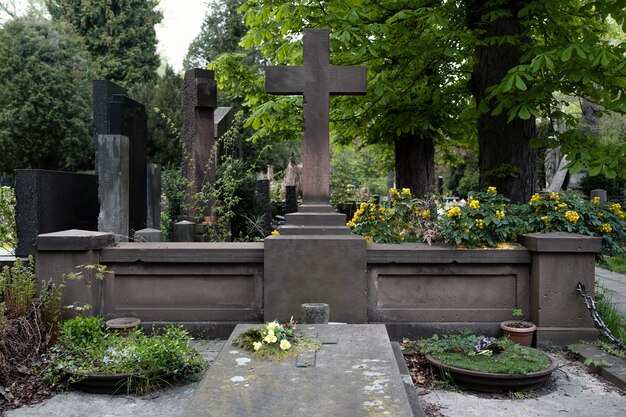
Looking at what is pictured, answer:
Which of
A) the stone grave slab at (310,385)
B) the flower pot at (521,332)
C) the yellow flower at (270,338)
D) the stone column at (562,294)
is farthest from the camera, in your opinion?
the stone column at (562,294)

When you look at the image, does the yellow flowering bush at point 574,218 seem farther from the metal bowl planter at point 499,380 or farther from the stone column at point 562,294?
the metal bowl planter at point 499,380

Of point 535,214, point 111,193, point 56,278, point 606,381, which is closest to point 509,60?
point 535,214

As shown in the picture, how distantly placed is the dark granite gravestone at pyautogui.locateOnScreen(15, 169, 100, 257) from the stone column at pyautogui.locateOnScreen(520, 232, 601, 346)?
5.91m

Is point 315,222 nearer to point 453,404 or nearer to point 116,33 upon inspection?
point 453,404

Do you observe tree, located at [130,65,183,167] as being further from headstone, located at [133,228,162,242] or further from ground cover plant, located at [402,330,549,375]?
ground cover plant, located at [402,330,549,375]

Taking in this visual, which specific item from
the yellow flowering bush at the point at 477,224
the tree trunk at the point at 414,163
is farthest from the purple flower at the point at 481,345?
the tree trunk at the point at 414,163

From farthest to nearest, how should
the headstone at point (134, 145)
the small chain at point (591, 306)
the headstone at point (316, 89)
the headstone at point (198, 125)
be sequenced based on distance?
the headstone at point (198, 125)
the headstone at point (134, 145)
the headstone at point (316, 89)
the small chain at point (591, 306)

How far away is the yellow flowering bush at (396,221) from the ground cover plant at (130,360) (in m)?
2.63

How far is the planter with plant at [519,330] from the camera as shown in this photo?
580 cm

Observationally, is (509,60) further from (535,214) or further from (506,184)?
(535,214)

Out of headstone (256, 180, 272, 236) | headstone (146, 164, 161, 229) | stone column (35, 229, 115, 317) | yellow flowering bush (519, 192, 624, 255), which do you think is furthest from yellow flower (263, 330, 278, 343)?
headstone (256, 180, 272, 236)

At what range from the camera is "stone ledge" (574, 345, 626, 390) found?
4.92 meters

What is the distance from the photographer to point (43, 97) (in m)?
30.4

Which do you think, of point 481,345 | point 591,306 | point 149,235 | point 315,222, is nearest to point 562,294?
point 591,306
